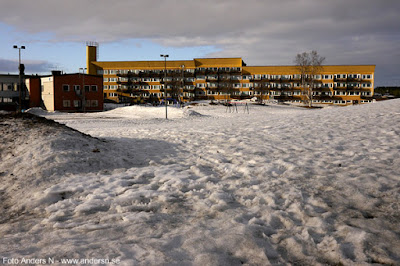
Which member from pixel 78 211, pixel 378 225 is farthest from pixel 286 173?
pixel 78 211

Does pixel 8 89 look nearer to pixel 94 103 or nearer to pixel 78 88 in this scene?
pixel 78 88

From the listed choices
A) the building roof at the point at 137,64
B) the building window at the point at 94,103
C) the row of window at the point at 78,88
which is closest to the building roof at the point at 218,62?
the building roof at the point at 137,64

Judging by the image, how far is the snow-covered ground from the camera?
4.27m

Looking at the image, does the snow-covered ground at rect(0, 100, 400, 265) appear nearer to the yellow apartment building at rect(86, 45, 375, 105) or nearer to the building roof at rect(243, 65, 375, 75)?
the yellow apartment building at rect(86, 45, 375, 105)

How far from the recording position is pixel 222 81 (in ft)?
307

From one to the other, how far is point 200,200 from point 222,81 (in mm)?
89173

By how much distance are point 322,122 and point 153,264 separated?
1426 cm

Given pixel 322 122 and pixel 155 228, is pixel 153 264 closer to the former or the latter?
pixel 155 228

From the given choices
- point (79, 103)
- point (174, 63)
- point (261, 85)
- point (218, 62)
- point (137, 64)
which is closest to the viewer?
point (79, 103)

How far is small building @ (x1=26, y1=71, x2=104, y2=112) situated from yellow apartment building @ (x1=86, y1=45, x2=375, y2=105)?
26.6 metres

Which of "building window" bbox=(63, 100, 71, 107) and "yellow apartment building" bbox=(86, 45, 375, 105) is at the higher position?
"yellow apartment building" bbox=(86, 45, 375, 105)

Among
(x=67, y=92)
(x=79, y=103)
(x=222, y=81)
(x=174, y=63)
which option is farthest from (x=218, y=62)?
(x=67, y=92)

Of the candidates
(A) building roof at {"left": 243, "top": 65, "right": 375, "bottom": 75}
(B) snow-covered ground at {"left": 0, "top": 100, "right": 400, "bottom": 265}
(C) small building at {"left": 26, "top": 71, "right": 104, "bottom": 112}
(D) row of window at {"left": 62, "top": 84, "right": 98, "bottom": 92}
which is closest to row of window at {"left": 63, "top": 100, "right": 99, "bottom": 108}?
(C) small building at {"left": 26, "top": 71, "right": 104, "bottom": 112}

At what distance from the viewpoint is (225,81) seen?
86.9 m
